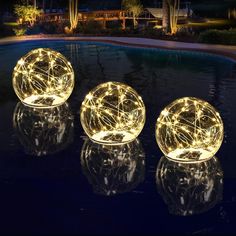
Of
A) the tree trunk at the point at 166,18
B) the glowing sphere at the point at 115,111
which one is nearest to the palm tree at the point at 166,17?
the tree trunk at the point at 166,18

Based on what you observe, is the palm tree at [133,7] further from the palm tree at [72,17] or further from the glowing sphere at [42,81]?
the glowing sphere at [42,81]

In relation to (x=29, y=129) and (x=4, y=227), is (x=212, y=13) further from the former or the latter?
(x=4, y=227)

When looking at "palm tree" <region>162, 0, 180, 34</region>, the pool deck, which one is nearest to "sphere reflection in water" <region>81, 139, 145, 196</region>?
the pool deck

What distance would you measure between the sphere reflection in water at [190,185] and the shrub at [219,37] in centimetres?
1680

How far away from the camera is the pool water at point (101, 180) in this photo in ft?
19.8

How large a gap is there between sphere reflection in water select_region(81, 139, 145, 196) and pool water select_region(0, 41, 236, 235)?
2cm

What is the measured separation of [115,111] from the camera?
8852mm

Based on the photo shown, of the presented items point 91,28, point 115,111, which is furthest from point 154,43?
point 115,111

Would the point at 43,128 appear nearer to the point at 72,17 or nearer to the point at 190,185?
the point at 190,185

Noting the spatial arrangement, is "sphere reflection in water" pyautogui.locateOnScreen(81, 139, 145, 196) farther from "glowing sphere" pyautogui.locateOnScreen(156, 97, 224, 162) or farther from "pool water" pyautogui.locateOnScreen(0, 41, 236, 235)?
"glowing sphere" pyautogui.locateOnScreen(156, 97, 224, 162)

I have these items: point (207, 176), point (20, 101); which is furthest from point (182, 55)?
point (207, 176)

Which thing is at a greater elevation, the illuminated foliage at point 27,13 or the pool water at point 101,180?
the illuminated foliage at point 27,13

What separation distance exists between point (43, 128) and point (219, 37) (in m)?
16.5

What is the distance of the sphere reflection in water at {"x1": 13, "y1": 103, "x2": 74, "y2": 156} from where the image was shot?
8.96 m
